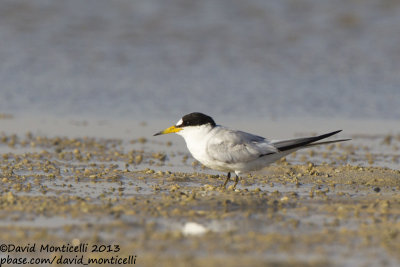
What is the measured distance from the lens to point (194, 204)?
226 inches

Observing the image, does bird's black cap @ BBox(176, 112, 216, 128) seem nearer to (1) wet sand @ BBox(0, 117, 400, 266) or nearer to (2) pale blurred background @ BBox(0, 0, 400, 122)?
(1) wet sand @ BBox(0, 117, 400, 266)

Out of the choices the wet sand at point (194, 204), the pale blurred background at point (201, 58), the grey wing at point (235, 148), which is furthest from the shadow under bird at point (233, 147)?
the pale blurred background at point (201, 58)

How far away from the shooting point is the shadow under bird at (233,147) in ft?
21.1

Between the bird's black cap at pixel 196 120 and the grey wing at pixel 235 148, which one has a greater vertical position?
the bird's black cap at pixel 196 120

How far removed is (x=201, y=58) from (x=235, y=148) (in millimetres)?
7778

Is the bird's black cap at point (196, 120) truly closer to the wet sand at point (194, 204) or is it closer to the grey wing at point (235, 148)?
the grey wing at point (235, 148)

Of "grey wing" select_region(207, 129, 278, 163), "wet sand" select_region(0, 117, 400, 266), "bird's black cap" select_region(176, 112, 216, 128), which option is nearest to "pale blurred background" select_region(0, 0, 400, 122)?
"wet sand" select_region(0, 117, 400, 266)

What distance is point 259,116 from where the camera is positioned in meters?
10.8

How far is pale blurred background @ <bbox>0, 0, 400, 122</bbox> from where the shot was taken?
11.4 m

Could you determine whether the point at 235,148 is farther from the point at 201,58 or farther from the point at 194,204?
the point at 201,58

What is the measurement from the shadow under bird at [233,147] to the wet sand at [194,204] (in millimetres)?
253

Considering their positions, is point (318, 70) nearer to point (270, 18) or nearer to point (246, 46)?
point (246, 46)

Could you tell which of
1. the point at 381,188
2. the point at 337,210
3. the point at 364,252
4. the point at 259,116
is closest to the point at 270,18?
the point at 259,116

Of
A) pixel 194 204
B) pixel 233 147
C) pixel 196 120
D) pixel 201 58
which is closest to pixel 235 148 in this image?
pixel 233 147
